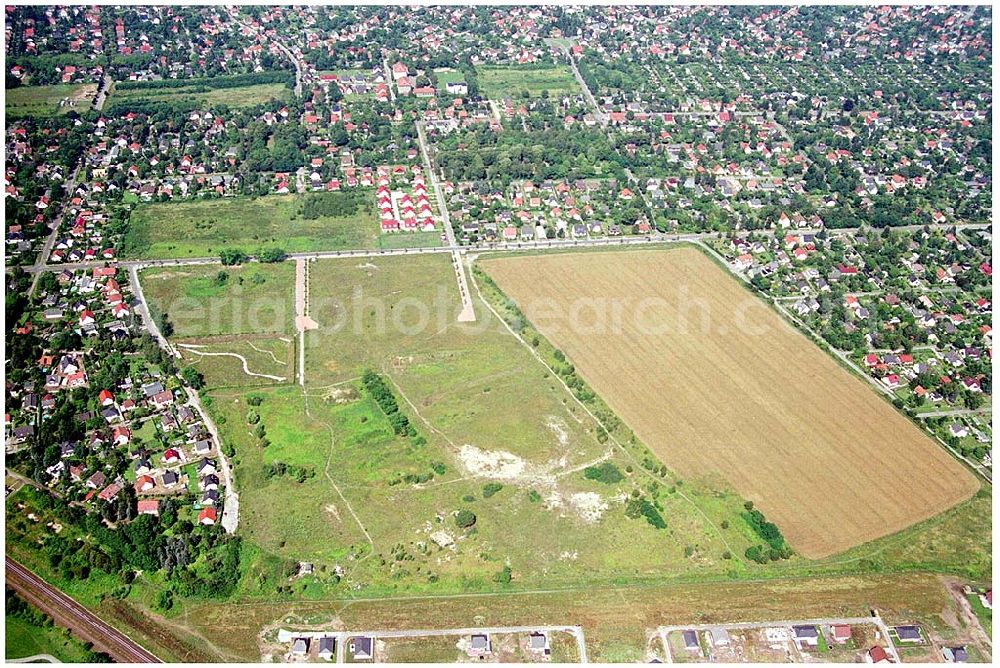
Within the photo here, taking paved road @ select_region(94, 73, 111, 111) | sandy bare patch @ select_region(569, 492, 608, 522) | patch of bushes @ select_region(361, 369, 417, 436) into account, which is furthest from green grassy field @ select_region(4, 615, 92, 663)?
paved road @ select_region(94, 73, 111, 111)

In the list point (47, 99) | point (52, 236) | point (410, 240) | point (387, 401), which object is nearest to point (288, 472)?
point (387, 401)

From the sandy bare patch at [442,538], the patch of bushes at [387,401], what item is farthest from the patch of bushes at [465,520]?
the patch of bushes at [387,401]

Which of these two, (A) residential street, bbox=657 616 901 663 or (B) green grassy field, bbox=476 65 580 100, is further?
(B) green grassy field, bbox=476 65 580 100

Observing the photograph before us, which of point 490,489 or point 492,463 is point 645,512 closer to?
point 490,489

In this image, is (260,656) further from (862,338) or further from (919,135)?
(919,135)

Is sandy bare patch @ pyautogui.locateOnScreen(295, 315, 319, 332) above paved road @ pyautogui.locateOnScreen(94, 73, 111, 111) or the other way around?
above

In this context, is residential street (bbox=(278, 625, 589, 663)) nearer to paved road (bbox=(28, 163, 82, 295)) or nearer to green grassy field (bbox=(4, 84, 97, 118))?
paved road (bbox=(28, 163, 82, 295))
